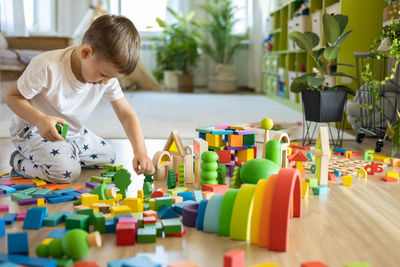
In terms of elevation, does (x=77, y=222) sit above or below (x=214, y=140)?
below

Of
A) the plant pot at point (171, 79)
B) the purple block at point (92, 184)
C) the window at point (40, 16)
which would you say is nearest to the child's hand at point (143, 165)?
the purple block at point (92, 184)

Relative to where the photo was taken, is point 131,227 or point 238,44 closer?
point 131,227

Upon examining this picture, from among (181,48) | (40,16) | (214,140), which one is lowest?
(214,140)

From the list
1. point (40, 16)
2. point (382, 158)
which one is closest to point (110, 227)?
point (382, 158)

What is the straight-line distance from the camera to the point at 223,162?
143 cm

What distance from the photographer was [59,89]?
1388mm

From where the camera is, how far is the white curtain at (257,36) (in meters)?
5.36

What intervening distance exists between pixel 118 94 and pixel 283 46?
125 inches

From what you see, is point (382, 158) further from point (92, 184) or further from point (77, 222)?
point (77, 222)

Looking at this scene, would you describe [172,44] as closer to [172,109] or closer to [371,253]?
[172,109]

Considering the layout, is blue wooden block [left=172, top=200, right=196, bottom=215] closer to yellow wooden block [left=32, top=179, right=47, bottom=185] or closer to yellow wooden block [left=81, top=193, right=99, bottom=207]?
yellow wooden block [left=81, top=193, right=99, bottom=207]

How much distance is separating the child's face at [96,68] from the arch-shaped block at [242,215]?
1.69 ft

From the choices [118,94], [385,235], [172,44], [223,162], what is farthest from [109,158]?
[172,44]

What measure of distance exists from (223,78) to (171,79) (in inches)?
26.9
